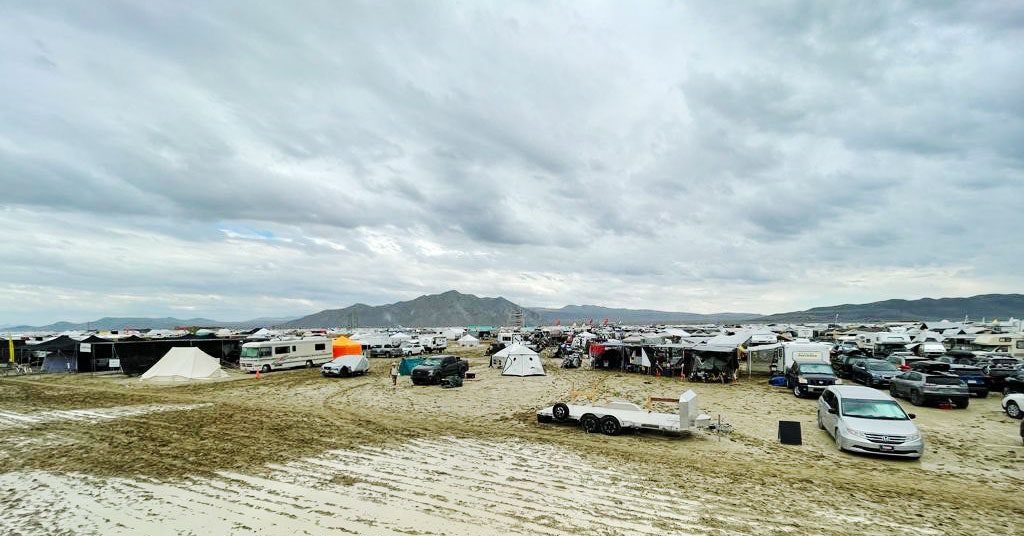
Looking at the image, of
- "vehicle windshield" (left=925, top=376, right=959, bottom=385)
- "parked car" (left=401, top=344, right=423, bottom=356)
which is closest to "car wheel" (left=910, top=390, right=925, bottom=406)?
"vehicle windshield" (left=925, top=376, right=959, bottom=385)

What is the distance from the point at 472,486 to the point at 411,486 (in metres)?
1.17

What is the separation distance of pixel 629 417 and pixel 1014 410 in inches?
592

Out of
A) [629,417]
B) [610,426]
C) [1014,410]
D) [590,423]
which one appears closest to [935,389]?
[1014,410]

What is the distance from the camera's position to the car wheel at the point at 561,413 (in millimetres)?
15484

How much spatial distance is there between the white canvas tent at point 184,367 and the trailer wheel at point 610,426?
29.0 meters

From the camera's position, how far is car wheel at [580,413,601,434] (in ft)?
48.8

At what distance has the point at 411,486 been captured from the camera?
31.1ft

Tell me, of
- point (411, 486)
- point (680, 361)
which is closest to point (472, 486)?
point (411, 486)

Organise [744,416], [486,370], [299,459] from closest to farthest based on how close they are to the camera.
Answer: [299,459], [744,416], [486,370]

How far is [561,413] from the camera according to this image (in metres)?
15.5

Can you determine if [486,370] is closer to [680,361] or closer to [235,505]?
[680,361]

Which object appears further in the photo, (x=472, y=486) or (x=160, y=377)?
(x=160, y=377)

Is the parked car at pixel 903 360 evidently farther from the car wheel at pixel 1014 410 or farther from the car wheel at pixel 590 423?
the car wheel at pixel 590 423

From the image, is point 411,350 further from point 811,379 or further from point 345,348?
point 811,379
